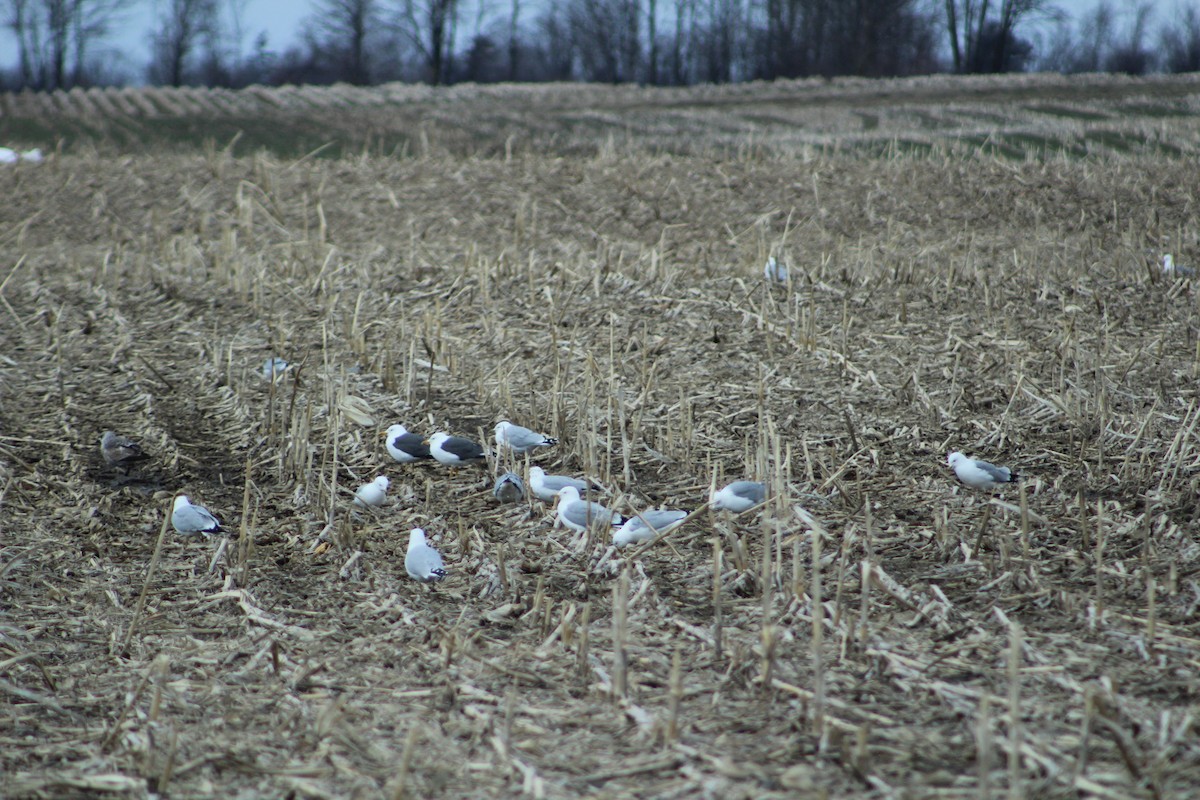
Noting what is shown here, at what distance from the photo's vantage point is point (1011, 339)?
7.03 m

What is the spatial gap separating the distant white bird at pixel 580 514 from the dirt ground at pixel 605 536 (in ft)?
0.30

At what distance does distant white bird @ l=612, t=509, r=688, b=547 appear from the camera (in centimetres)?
427

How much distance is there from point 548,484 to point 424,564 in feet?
2.85

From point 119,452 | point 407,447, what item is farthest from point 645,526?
point 119,452

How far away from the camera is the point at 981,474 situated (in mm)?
4676

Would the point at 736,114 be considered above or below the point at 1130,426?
above

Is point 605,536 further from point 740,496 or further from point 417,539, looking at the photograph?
point 417,539

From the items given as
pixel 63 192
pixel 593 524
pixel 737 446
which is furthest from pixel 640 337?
pixel 63 192

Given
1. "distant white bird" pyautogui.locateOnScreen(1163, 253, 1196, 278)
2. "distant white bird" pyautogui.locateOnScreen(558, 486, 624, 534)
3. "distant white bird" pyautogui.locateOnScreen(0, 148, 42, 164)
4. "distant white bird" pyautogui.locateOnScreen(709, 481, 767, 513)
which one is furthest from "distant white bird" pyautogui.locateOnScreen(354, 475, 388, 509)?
"distant white bird" pyautogui.locateOnScreen(0, 148, 42, 164)

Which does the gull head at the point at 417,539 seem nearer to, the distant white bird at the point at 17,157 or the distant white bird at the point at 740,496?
the distant white bird at the point at 740,496

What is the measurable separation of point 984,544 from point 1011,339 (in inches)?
127

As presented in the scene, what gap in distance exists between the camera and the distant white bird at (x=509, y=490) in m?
4.86

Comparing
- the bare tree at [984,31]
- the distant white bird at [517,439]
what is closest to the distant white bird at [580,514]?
the distant white bird at [517,439]

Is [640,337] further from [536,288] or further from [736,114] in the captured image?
[736,114]
